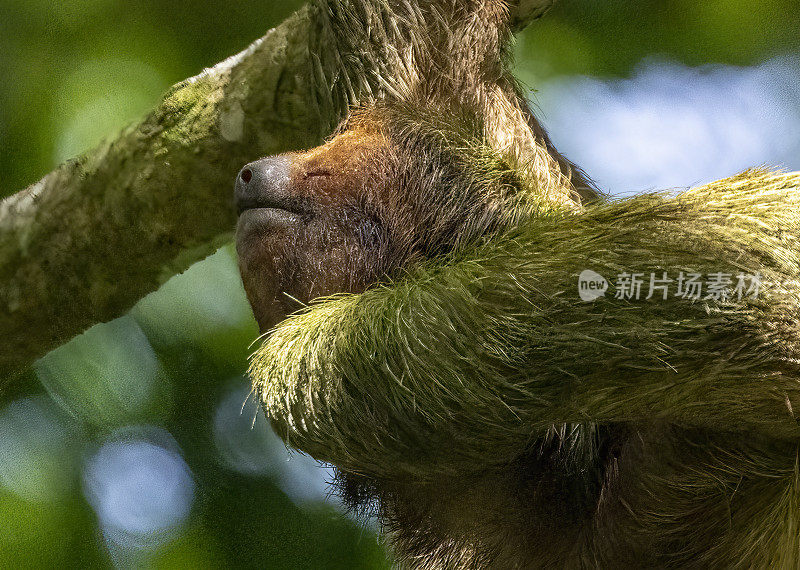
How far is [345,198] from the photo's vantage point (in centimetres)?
99

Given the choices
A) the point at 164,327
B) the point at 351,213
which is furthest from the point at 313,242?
the point at 164,327

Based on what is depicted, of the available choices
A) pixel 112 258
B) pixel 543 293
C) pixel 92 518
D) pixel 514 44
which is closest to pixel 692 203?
pixel 543 293

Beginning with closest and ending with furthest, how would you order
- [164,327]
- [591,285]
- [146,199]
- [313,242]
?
[591,285], [313,242], [146,199], [164,327]

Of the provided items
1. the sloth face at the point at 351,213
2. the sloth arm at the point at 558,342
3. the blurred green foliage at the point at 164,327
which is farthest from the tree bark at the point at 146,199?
the sloth arm at the point at 558,342

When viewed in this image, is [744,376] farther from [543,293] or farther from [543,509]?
[543,509]

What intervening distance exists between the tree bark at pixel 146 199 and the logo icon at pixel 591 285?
2.87 ft

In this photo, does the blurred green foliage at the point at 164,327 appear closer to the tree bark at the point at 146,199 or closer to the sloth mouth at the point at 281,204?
the tree bark at the point at 146,199

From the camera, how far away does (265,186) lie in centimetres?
100

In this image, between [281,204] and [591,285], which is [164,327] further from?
[591,285]

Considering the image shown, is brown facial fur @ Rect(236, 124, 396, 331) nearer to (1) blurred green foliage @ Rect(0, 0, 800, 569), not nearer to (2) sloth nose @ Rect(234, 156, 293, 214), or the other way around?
(2) sloth nose @ Rect(234, 156, 293, 214)

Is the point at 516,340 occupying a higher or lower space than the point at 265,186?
lower

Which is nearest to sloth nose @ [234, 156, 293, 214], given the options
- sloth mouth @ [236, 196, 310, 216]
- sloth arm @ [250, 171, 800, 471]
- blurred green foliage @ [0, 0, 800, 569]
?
sloth mouth @ [236, 196, 310, 216]

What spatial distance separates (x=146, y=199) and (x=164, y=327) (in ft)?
3.25

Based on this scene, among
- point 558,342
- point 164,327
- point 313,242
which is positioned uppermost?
point 313,242
